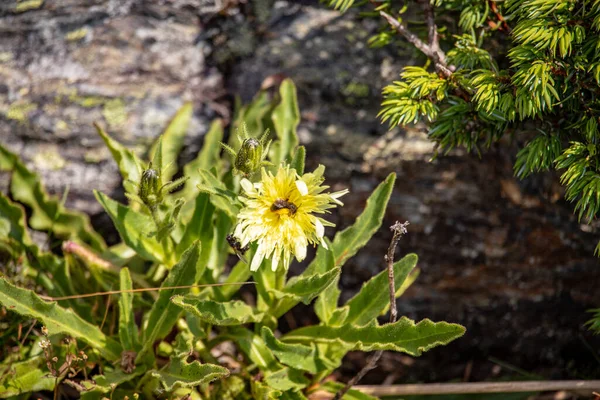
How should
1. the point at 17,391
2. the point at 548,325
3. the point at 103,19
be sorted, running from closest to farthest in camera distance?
the point at 17,391 < the point at 548,325 < the point at 103,19

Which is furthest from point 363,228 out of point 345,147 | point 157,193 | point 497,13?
point 497,13

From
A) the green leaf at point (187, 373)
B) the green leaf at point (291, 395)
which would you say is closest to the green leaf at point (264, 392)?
the green leaf at point (291, 395)

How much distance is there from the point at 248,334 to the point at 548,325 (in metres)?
1.63

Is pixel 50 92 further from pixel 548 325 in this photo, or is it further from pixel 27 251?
pixel 548 325

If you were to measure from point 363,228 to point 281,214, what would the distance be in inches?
23.8

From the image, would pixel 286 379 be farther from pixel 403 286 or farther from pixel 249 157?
pixel 249 157

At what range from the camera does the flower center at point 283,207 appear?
1.95m

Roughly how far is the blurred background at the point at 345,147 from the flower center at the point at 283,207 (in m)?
1.03

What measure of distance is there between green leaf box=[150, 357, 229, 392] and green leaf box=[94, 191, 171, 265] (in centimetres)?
47

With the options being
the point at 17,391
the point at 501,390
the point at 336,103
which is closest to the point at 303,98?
the point at 336,103

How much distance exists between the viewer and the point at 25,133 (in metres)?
3.03

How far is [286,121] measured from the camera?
2754mm

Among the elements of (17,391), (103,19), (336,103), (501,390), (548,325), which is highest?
(103,19)

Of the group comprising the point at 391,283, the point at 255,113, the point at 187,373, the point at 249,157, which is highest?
the point at 249,157
